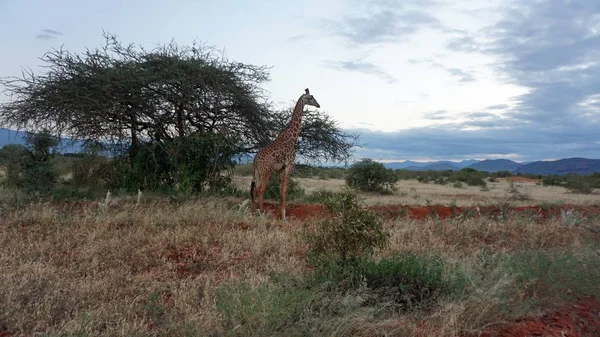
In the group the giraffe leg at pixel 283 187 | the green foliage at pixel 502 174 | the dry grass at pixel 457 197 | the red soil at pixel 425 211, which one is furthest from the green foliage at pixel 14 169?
the green foliage at pixel 502 174

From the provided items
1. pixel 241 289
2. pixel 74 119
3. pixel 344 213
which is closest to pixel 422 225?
pixel 344 213

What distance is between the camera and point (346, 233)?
6023 millimetres

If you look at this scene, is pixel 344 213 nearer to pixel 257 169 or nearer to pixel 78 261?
pixel 78 261

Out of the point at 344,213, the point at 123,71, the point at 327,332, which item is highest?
the point at 123,71

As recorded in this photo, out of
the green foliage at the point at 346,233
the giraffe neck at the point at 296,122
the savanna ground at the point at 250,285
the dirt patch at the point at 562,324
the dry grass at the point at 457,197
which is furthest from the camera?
the dry grass at the point at 457,197

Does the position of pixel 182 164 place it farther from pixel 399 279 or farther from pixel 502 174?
pixel 502 174

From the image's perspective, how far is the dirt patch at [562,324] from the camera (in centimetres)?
499

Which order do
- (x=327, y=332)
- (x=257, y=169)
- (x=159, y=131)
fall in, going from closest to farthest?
(x=327, y=332) → (x=257, y=169) → (x=159, y=131)

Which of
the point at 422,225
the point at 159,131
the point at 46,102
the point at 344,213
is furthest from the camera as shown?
the point at 159,131

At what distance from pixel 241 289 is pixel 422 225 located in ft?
20.8

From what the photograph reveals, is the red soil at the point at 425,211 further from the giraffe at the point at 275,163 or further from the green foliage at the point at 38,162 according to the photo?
the green foliage at the point at 38,162

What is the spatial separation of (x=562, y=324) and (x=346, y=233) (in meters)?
2.32

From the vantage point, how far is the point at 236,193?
15.9 metres

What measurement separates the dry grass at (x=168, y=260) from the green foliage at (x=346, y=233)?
478 millimetres
